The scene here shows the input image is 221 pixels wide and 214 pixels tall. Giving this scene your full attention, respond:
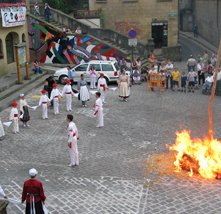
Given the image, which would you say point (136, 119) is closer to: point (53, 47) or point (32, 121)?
point (32, 121)

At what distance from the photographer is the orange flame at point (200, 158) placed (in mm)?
12727

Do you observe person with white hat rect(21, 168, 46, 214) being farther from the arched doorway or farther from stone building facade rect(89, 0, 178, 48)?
stone building facade rect(89, 0, 178, 48)


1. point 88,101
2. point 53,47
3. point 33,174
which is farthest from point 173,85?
point 33,174

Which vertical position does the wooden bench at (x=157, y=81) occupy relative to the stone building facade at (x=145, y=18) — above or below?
below

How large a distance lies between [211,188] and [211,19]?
35.7 metres

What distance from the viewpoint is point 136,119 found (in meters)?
18.9

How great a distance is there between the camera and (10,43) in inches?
1101

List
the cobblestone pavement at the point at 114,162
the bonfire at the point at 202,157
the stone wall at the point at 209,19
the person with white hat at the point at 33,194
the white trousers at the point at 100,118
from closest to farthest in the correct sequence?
the person with white hat at the point at 33,194
the cobblestone pavement at the point at 114,162
the bonfire at the point at 202,157
the white trousers at the point at 100,118
the stone wall at the point at 209,19

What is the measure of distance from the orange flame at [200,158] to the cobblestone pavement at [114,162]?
347 mm

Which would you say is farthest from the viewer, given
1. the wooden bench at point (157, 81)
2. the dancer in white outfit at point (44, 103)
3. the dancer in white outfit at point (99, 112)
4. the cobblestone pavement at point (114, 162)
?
the wooden bench at point (157, 81)

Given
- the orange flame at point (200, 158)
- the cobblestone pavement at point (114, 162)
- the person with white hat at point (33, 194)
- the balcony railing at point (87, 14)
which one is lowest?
the cobblestone pavement at point (114, 162)

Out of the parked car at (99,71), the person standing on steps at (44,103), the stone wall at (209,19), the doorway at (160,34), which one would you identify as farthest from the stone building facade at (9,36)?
the stone wall at (209,19)

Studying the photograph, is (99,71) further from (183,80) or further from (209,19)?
(209,19)

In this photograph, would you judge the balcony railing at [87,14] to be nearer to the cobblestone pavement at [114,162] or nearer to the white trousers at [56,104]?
the cobblestone pavement at [114,162]
